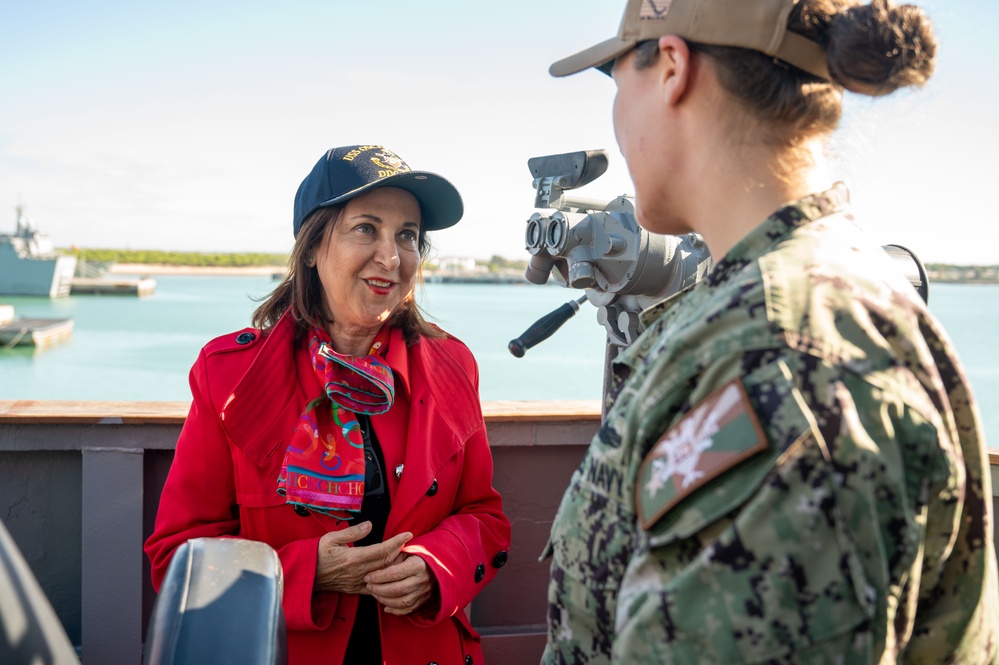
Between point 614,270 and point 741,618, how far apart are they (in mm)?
1076

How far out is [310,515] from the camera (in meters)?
1.90

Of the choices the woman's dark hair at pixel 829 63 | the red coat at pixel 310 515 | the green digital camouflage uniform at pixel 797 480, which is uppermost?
the woman's dark hair at pixel 829 63

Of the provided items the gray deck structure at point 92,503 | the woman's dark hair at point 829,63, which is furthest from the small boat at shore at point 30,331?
the woman's dark hair at point 829,63

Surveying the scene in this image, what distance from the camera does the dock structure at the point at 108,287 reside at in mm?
47125

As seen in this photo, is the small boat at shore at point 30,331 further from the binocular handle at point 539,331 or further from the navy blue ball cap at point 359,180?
the binocular handle at point 539,331

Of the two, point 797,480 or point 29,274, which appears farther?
point 29,274

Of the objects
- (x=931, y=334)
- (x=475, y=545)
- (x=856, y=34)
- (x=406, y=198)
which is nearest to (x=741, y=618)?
(x=931, y=334)

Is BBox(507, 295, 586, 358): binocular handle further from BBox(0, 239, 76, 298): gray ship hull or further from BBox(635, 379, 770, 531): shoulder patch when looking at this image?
BBox(0, 239, 76, 298): gray ship hull

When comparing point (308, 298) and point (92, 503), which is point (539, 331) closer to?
point (308, 298)

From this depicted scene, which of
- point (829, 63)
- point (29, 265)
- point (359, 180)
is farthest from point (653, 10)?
point (29, 265)

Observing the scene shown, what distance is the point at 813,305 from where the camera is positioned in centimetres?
82

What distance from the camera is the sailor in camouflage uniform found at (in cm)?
76

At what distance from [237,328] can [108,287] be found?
5070 cm

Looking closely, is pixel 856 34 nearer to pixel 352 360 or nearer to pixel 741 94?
pixel 741 94
